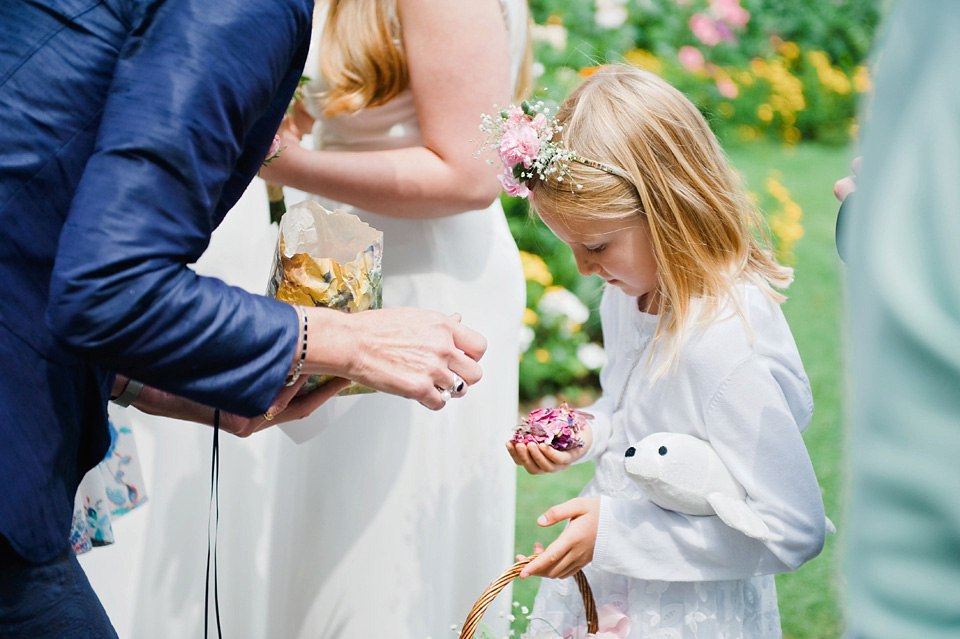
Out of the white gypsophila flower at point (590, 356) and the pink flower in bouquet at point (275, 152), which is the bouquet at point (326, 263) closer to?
the pink flower in bouquet at point (275, 152)

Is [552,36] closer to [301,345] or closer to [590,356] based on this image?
[590,356]

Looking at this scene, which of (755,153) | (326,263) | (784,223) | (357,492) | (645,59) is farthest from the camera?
(755,153)

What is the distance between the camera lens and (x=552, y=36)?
5.82 metres

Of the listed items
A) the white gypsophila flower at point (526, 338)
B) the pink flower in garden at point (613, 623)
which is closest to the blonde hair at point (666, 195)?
the pink flower in garden at point (613, 623)

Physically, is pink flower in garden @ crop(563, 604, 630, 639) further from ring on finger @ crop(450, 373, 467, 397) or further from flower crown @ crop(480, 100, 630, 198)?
flower crown @ crop(480, 100, 630, 198)

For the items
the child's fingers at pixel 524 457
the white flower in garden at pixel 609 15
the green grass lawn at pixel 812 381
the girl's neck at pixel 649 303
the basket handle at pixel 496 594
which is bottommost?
the green grass lawn at pixel 812 381

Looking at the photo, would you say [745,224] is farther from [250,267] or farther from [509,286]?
[250,267]

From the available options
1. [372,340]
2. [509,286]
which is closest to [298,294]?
[372,340]

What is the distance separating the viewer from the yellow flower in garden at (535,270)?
16.0ft

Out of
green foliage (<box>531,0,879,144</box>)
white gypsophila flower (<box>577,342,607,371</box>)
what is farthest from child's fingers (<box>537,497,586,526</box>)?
green foliage (<box>531,0,879,144</box>)

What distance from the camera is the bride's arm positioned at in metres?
1.89

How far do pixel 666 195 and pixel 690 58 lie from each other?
5.58 metres

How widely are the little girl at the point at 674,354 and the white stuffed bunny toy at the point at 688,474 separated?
3 cm

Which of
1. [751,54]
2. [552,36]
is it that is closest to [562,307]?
[552,36]
